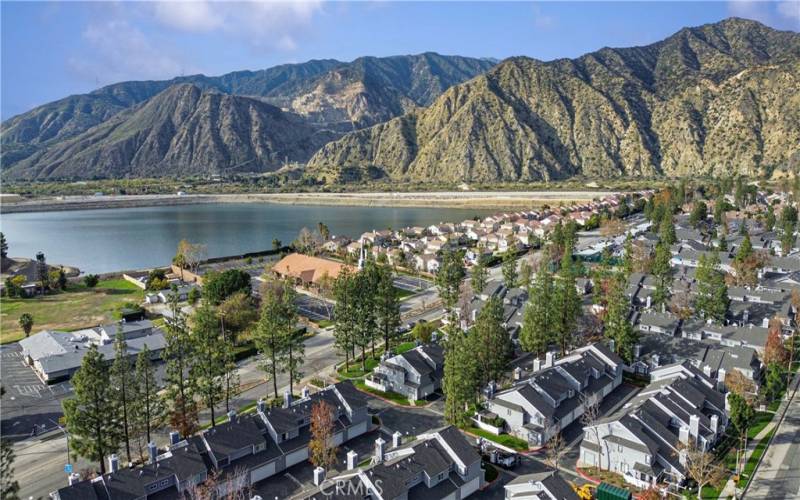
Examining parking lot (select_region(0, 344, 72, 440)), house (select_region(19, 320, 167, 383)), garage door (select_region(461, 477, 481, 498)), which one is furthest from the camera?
house (select_region(19, 320, 167, 383))

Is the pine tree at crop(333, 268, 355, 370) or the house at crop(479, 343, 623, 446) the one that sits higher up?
the pine tree at crop(333, 268, 355, 370)

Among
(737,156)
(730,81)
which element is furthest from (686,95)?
(737,156)

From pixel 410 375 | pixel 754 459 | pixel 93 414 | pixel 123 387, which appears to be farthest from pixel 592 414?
pixel 93 414

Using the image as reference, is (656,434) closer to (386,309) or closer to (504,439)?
(504,439)

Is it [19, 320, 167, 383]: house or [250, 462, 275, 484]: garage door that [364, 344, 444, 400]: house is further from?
[19, 320, 167, 383]: house

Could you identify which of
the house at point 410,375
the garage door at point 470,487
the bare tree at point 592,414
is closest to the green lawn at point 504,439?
the bare tree at point 592,414

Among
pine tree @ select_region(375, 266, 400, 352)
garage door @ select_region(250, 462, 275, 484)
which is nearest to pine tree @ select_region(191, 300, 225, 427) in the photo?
garage door @ select_region(250, 462, 275, 484)

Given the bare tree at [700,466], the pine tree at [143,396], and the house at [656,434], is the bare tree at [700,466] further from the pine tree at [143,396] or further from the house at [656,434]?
the pine tree at [143,396]
